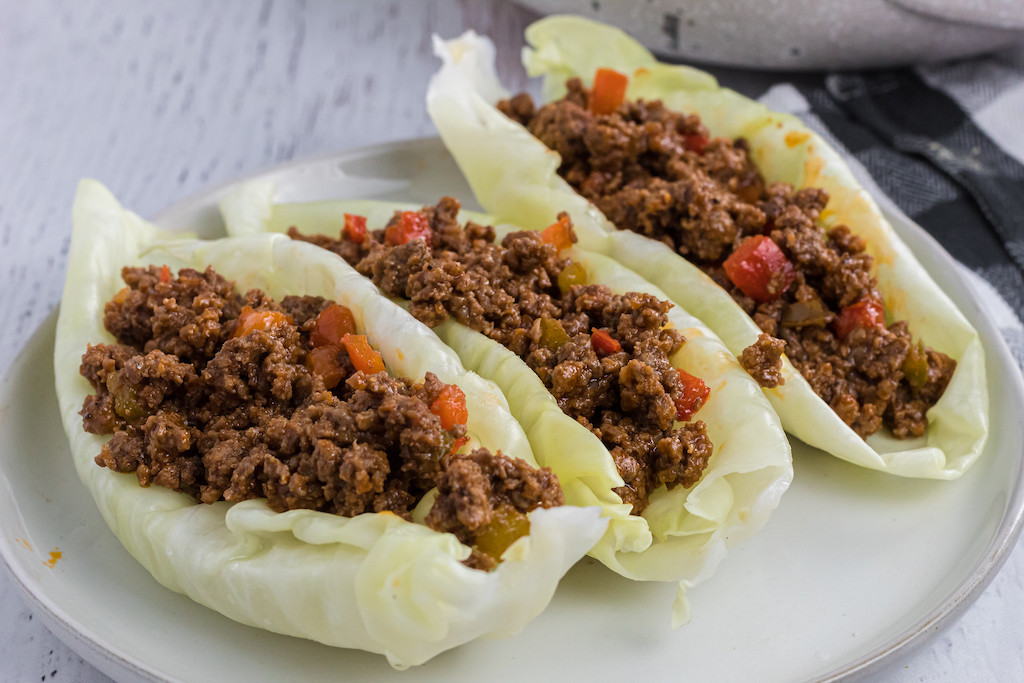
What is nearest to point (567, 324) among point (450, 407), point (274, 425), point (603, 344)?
point (603, 344)

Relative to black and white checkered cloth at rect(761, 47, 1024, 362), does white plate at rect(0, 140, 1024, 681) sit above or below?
below

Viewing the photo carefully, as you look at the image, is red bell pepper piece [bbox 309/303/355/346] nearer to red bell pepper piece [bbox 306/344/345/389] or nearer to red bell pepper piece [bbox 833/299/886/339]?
red bell pepper piece [bbox 306/344/345/389]

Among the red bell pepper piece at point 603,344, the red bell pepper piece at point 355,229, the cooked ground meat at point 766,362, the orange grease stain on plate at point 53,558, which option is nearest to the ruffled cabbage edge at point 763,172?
the cooked ground meat at point 766,362

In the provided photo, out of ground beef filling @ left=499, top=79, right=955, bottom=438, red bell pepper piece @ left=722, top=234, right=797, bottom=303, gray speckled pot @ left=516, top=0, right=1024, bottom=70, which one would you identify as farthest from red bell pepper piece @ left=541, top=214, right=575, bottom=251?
gray speckled pot @ left=516, top=0, right=1024, bottom=70

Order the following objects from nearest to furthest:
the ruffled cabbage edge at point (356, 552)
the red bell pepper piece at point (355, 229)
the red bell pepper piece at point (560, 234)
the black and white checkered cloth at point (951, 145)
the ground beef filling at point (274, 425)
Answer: the ruffled cabbage edge at point (356, 552) < the ground beef filling at point (274, 425) < the red bell pepper piece at point (560, 234) < the red bell pepper piece at point (355, 229) < the black and white checkered cloth at point (951, 145)

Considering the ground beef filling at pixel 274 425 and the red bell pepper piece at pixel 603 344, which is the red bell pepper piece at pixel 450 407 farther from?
the red bell pepper piece at pixel 603 344

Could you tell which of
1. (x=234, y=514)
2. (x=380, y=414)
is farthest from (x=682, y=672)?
(x=234, y=514)
